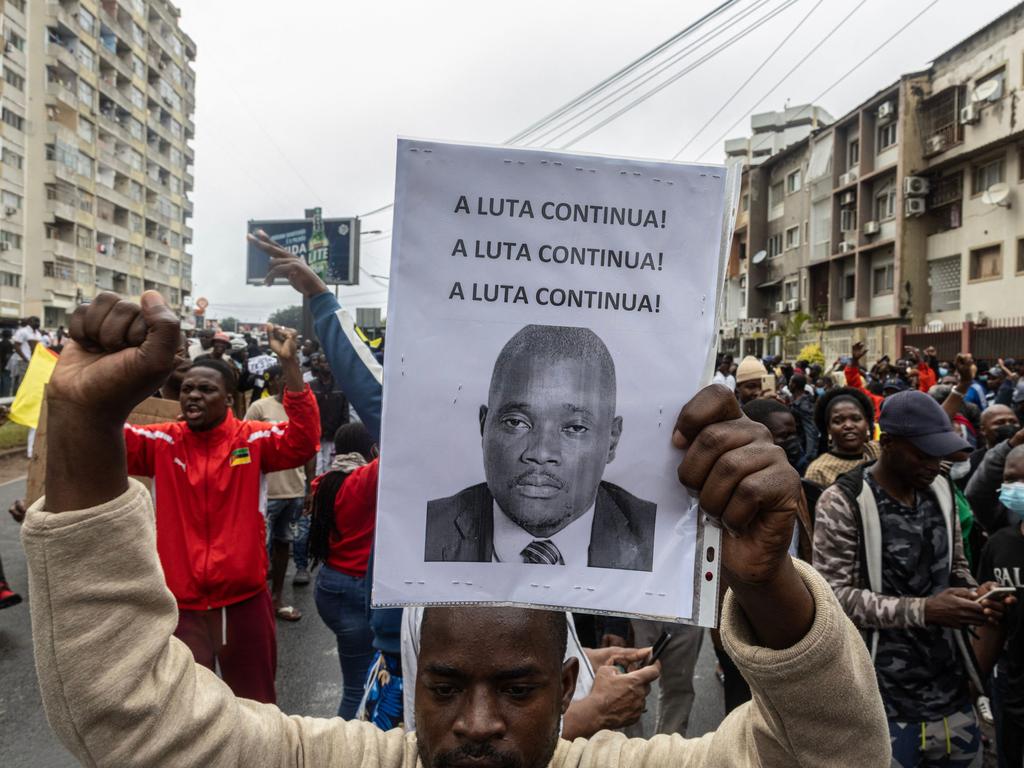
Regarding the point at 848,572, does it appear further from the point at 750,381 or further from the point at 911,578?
the point at 750,381

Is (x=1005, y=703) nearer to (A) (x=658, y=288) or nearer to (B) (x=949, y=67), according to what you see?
(A) (x=658, y=288)

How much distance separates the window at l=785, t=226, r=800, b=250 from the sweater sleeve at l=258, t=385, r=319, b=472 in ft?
126

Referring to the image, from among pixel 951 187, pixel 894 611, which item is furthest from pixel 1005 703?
pixel 951 187

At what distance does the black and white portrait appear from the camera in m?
1.29

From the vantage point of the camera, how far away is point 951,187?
2766 centimetres

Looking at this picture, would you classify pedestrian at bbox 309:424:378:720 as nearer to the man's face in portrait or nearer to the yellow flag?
the yellow flag

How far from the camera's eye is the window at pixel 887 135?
100.0ft

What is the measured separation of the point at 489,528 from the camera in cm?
131

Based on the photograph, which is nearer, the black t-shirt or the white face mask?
the black t-shirt

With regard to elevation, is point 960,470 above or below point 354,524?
above

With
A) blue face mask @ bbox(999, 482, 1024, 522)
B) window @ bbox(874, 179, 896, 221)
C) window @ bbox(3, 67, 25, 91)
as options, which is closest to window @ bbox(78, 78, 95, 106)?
window @ bbox(3, 67, 25, 91)

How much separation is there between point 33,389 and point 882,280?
32761 millimetres

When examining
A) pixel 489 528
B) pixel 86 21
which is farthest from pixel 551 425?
pixel 86 21

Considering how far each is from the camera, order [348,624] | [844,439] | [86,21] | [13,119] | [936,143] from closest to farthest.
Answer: [348,624]
[844,439]
[936,143]
[13,119]
[86,21]
